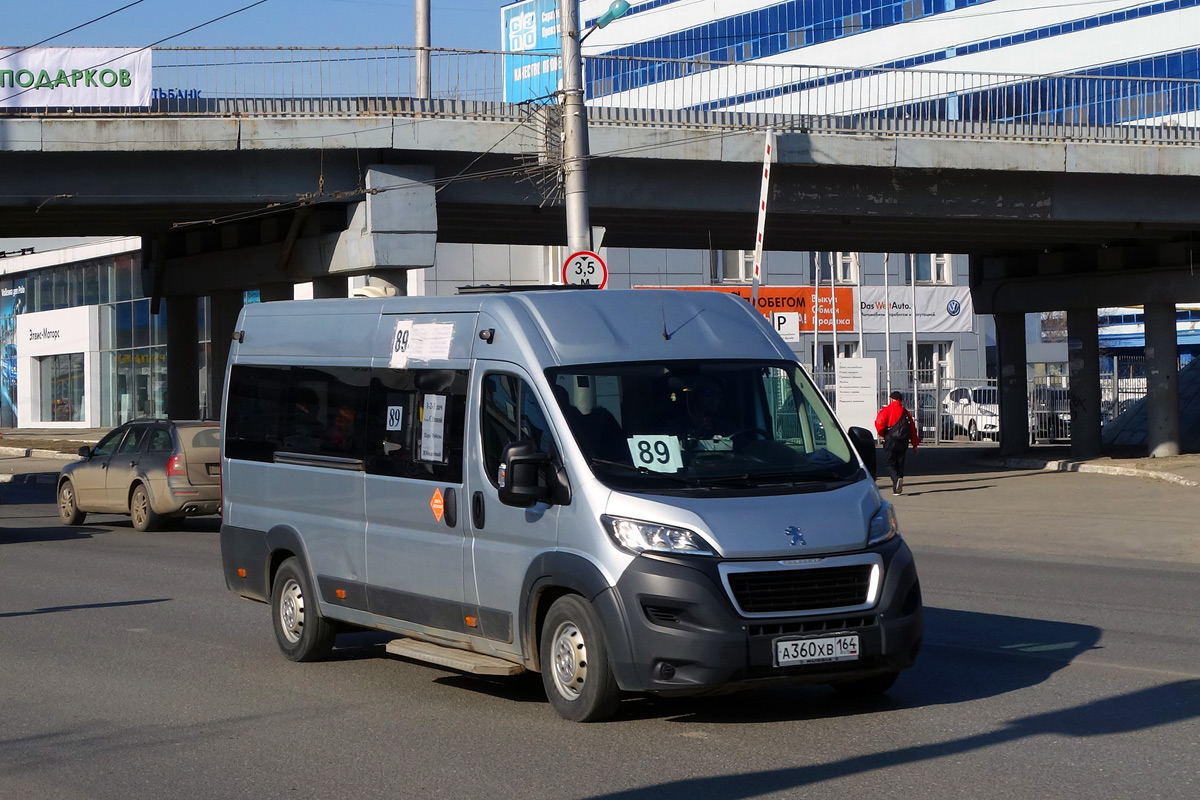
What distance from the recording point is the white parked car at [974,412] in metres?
46.9

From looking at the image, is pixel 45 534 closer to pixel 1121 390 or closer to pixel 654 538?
pixel 654 538

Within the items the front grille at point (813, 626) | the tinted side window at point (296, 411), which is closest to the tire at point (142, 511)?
the tinted side window at point (296, 411)

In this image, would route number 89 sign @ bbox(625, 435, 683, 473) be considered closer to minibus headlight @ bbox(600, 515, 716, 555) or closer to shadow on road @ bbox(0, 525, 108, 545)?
minibus headlight @ bbox(600, 515, 716, 555)

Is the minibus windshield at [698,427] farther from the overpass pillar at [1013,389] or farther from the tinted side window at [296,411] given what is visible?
the overpass pillar at [1013,389]

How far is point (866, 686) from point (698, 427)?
1671 millimetres

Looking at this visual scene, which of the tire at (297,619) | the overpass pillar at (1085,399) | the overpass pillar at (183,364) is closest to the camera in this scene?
the tire at (297,619)

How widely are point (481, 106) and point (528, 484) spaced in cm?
1717

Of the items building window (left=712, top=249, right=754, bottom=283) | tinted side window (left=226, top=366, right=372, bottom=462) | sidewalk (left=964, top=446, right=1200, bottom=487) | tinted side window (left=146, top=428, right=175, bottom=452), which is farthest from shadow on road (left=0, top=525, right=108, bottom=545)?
building window (left=712, top=249, right=754, bottom=283)

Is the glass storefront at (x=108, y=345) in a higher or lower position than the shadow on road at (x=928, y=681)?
higher

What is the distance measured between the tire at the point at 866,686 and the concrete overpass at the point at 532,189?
602 inches

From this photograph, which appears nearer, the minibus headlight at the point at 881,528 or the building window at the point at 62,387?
the minibus headlight at the point at 881,528

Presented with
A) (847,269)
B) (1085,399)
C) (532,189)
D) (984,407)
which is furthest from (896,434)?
(847,269)

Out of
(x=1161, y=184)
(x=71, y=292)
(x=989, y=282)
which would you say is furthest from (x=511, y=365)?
(x=71, y=292)

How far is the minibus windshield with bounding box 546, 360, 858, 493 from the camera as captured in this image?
737 centimetres
